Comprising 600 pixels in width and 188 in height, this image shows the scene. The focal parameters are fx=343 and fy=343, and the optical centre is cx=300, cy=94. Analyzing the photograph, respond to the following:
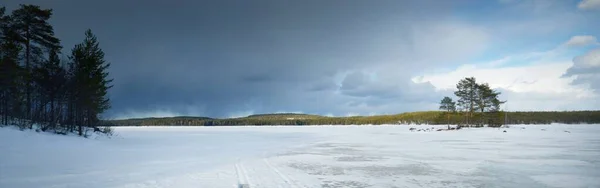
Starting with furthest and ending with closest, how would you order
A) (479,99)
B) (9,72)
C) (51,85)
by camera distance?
1. (479,99)
2. (51,85)
3. (9,72)

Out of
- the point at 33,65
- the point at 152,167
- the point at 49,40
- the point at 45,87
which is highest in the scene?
the point at 49,40

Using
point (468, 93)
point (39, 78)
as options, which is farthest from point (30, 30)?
point (468, 93)

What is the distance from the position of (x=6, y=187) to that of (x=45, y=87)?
2208 centimetres

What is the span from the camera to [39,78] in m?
27.1

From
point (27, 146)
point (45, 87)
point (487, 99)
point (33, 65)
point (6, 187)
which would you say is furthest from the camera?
point (487, 99)

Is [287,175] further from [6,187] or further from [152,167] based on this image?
[6,187]

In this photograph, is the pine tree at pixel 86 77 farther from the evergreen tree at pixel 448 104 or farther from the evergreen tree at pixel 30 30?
the evergreen tree at pixel 448 104

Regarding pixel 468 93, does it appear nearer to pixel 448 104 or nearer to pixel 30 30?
pixel 448 104

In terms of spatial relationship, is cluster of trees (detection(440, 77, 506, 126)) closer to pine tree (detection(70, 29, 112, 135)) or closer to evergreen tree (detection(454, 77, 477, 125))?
evergreen tree (detection(454, 77, 477, 125))

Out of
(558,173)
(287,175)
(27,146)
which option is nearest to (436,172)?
(558,173)

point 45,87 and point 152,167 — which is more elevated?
point 45,87

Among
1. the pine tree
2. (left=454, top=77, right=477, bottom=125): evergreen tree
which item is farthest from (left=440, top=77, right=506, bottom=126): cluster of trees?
the pine tree

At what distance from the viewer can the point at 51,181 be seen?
32.3 ft

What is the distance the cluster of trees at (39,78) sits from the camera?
86.0 feet
